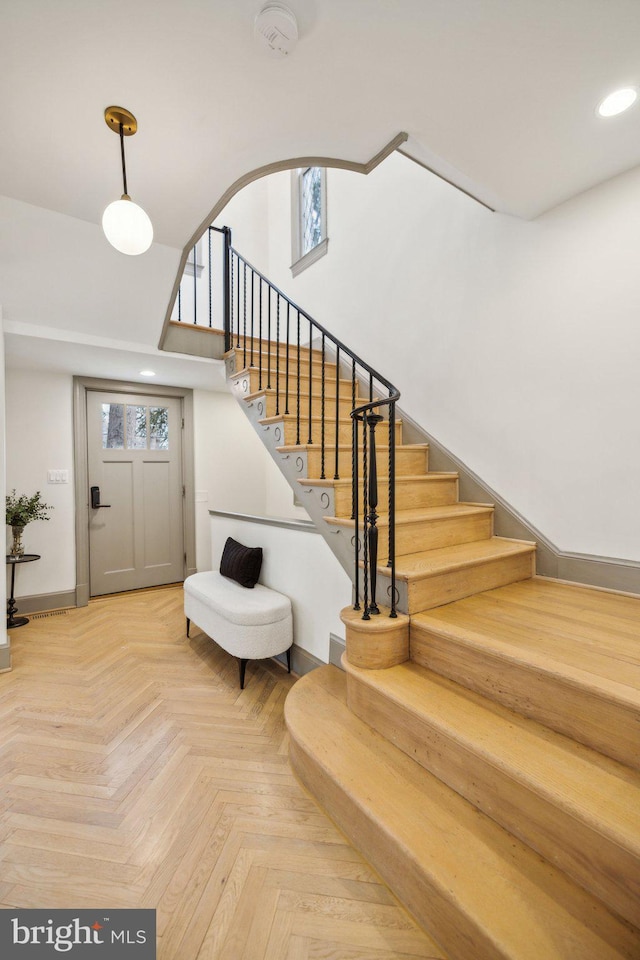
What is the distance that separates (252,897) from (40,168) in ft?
9.70

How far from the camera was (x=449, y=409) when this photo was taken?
273 centimetres

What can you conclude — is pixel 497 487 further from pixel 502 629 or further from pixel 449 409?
pixel 502 629

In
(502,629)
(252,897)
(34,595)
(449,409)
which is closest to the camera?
(252,897)

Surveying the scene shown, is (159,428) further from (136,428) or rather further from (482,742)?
(482,742)

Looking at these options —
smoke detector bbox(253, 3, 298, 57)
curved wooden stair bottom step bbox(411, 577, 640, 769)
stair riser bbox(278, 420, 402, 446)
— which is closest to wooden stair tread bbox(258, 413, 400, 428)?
stair riser bbox(278, 420, 402, 446)

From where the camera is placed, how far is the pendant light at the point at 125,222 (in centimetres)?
147

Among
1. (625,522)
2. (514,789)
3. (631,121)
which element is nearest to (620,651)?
(514,789)

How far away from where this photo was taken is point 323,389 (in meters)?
2.40

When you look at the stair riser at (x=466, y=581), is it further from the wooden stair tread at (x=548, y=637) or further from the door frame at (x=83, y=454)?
the door frame at (x=83, y=454)

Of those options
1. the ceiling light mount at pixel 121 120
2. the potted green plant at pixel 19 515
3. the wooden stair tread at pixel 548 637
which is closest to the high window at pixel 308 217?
the ceiling light mount at pixel 121 120

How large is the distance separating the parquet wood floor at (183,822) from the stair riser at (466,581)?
2.87 feet

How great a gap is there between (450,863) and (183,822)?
949 mm

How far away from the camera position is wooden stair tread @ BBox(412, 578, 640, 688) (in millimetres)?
1175

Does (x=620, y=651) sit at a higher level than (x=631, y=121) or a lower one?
lower
